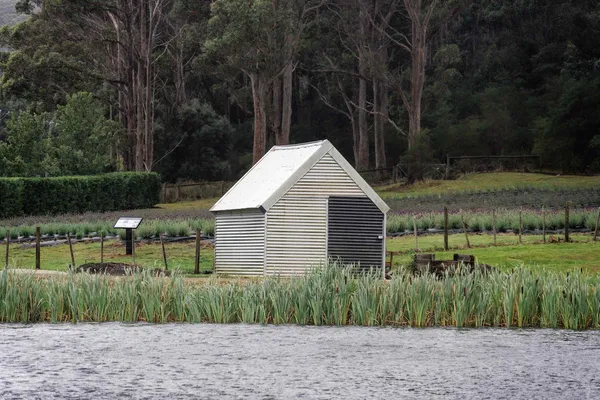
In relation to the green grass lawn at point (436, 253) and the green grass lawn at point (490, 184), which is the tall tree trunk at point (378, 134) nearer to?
the green grass lawn at point (490, 184)

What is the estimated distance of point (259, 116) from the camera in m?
69.1

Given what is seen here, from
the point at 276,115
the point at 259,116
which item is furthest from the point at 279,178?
the point at 276,115

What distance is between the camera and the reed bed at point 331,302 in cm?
2372

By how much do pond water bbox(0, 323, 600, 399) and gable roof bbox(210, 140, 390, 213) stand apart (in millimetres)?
7752

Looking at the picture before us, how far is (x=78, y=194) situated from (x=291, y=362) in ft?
123

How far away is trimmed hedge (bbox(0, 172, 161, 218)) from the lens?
53.0 metres

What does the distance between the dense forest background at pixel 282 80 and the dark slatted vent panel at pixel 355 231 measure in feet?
112

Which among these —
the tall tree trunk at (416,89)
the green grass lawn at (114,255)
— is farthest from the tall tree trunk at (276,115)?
the green grass lawn at (114,255)

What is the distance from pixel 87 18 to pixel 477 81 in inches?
1199

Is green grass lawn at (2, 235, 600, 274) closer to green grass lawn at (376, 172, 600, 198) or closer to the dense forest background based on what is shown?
green grass lawn at (376, 172, 600, 198)

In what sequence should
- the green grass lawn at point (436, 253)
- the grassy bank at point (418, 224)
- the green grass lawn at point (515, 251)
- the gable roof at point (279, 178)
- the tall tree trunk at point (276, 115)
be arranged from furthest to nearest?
1. the tall tree trunk at point (276, 115)
2. the grassy bank at point (418, 224)
3. the green grass lawn at point (436, 253)
4. the green grass lawn at point (515, 251)
5. the gable roof at point (279, 178)

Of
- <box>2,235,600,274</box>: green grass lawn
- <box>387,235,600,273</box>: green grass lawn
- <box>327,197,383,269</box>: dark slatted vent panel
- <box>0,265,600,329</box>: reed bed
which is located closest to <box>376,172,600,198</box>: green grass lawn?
<box>387,235,600,273</box>: green grass lawn

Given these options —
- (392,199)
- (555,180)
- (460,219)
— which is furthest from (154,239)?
(555,180)

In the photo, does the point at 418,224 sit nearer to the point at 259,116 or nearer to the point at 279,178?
the point at 279,178
